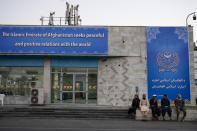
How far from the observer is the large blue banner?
20.3 m

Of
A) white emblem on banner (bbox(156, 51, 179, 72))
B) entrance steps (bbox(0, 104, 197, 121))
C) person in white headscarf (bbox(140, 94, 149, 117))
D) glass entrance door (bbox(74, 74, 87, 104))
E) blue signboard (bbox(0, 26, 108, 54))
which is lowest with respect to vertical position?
entrance steps (bbox(0, 104, 197, 121))

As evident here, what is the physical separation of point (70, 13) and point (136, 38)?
31.0 feet

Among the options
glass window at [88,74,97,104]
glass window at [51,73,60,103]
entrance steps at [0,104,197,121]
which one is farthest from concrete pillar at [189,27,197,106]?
glass window at [51,73,60,103]

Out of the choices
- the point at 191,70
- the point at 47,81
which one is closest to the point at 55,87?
the point at 47,81

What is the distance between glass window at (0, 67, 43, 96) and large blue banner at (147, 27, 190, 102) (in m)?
9.40

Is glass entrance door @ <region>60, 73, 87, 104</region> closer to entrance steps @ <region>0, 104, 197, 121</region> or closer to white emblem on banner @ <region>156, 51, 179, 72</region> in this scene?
entrance steps @ <region>0, 104, 197, 121</region>

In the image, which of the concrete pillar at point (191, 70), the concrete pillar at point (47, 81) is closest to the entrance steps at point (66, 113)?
the concrete pillar at point (47, 81)

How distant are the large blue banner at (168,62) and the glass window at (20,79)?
940cm

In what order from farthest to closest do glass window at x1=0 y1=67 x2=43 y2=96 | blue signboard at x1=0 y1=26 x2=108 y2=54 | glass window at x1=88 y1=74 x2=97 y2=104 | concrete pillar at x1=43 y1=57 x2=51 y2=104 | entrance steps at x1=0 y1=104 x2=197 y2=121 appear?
glass window at x1=0 y1=67 x2=43 y2=96 → glass window at x1=88 y1=74 x2=97 y2=104 → concrete pillar at x1=43 y1=57 x2=51 y2=104 → blue signboard at x1=0 y1=26 x2=108 y2=54 → entrance steps at x1=0 y1=104 x2=197 y2=121

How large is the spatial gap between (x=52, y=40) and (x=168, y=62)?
9.80m

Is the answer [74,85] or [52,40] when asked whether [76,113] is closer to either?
[74,85]

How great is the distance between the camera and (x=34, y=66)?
67.6ft

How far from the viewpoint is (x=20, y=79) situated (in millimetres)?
20703

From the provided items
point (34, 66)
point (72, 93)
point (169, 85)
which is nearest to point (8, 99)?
point (34, 66)
